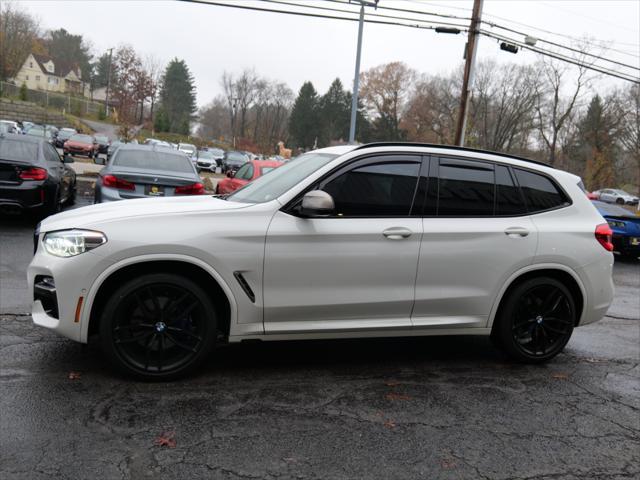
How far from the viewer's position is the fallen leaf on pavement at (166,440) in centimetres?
313

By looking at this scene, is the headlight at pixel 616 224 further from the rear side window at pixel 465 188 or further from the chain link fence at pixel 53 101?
the chain link fence at pixel 53 101

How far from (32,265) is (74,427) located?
4.24 ft

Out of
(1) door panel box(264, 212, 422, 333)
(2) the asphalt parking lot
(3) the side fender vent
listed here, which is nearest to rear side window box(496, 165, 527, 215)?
(1) door panel box(264, 212, 422, 333)

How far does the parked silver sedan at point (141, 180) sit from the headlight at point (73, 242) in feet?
16.8

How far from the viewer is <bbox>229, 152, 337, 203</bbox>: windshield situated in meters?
4.36

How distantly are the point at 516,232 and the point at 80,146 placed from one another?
3443cm

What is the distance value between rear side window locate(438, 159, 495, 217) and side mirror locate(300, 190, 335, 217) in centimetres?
103

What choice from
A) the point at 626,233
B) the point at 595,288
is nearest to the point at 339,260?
the point at 595,288

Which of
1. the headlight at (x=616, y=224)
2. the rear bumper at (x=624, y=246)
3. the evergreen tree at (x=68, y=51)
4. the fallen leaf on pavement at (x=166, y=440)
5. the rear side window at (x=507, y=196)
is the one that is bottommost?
the fallen leaf on pavement at (x=166, y=440)

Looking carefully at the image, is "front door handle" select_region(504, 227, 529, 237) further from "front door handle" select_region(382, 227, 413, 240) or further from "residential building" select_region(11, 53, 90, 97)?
"residential building" select_region(11, 53, 90, 97)

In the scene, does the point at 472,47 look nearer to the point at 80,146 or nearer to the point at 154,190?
the point at 154,190

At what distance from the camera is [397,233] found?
14.0 feet

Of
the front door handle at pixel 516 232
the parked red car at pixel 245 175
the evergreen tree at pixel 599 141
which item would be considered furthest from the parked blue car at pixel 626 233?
the evergreen tree at pixel 599 141

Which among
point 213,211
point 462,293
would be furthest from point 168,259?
point 462,293
